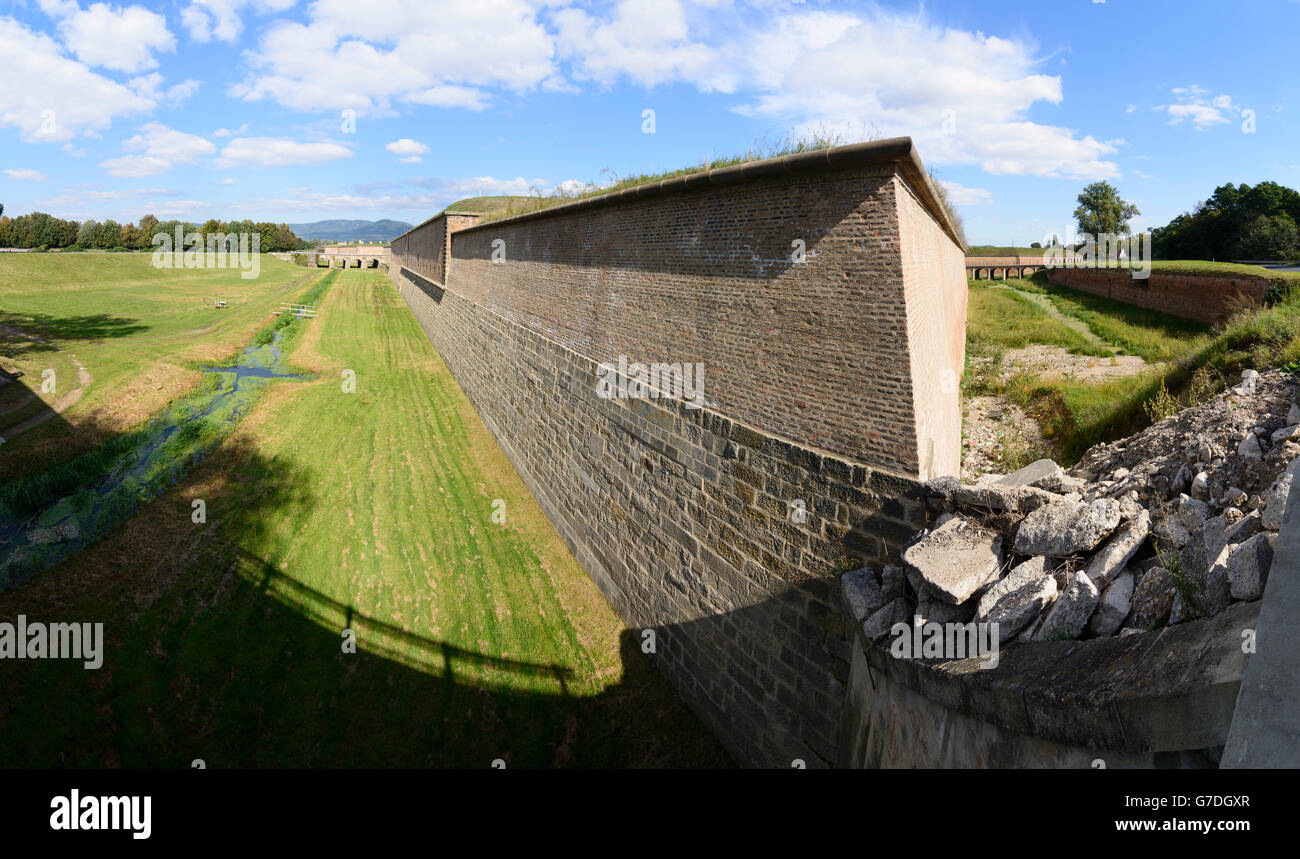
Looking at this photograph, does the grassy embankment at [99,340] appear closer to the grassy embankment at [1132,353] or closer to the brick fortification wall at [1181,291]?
the grassy embankment at [1132,353]

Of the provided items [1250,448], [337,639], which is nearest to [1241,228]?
[1250,448]

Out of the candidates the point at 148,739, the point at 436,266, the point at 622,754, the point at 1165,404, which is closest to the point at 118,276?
the point at 436,266

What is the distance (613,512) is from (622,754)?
372 centimetres

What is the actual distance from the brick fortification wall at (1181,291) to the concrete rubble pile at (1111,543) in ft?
46.2

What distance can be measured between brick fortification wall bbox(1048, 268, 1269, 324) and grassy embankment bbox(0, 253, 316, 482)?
1195 inches

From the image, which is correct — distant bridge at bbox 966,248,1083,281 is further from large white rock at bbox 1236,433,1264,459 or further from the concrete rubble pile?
large white rock at bbox 1236,433,1264,459

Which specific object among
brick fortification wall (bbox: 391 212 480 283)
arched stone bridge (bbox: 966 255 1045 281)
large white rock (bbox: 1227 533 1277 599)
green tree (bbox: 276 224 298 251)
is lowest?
large white rock (bbox: 1227 533 1277 599)

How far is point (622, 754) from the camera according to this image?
300 inches

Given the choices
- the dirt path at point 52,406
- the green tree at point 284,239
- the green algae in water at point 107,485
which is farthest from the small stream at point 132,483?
the green tree at point 284,239

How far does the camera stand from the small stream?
1018 cm

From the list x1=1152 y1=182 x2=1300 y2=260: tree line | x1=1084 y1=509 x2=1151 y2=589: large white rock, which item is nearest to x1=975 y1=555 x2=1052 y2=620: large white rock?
x1=1084 y1=509 x2=1151 y2=589: large white rock

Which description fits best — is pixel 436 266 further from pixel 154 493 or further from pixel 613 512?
pixel 613 512

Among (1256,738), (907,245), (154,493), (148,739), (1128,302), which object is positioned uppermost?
(1128,302)

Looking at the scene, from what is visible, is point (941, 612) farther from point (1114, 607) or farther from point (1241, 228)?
point (1241, 228)
